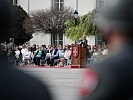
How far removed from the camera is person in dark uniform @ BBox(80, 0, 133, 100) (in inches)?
99.3

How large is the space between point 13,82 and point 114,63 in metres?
0.46

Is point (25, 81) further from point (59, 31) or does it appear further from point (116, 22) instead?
point (59, 31)

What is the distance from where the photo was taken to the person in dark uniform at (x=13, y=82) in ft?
7.71

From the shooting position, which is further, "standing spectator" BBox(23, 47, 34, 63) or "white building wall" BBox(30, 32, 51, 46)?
"white building wall" BBox(30, 32, 51, 46)

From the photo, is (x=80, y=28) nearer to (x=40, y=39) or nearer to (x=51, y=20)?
(x=51, y=20)

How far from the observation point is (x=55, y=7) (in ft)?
180

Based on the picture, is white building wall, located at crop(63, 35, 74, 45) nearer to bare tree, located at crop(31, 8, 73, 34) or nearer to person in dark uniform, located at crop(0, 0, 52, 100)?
bare tree, located at crop(31, 8, 73, 34)

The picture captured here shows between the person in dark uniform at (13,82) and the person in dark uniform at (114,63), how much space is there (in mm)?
219

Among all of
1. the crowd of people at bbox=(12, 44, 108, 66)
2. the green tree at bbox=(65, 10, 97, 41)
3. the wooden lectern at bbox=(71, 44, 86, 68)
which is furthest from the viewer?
the green tree at bbox=(65, 10, 97, 41)

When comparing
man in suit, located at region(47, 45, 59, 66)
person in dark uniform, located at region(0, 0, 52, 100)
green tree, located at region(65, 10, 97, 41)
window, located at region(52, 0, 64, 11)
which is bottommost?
man in suit, located at region(47, 45, 59, 66)

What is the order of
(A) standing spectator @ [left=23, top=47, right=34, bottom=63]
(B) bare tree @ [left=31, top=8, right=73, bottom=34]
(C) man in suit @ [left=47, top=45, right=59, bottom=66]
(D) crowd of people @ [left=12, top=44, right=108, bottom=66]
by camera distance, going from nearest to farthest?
(D) crowd of people @ [left=12, top=44, right=108, bottom=66]
(C) man in suit @ [left=47, top=45, right=59, bottom=66]
(A) standing spectator @ [left=23, top=47, right=34, bottom=63]
(B) bare tree @ [left=31, top=8, right=73, bottom=34]

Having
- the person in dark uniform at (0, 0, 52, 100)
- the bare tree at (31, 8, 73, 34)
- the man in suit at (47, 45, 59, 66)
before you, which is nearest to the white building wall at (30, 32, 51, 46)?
the bare tree at (31, 8, 73, 34)

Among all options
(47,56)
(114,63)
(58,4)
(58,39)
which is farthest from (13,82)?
(58,4)

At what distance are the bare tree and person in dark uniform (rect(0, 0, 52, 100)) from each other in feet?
161
